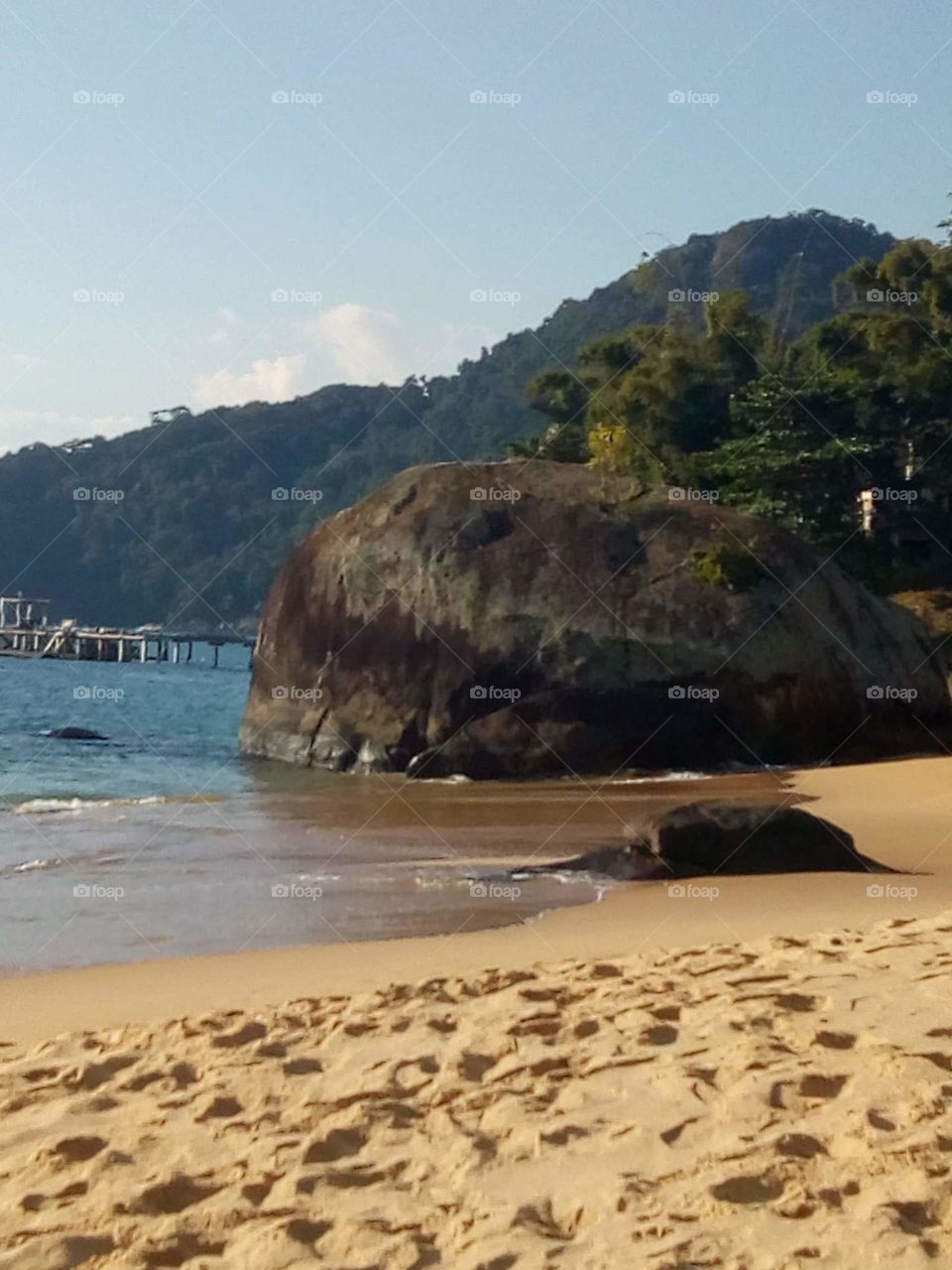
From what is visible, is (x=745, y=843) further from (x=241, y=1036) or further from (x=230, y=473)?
(x=230, y=473)

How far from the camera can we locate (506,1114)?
191 inches

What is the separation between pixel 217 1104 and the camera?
5160mm

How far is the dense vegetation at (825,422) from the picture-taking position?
32.5 m

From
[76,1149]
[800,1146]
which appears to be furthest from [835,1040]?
[76,1149]

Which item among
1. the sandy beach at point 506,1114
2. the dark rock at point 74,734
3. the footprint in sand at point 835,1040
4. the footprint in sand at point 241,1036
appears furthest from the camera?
the dark rock at point 74,734

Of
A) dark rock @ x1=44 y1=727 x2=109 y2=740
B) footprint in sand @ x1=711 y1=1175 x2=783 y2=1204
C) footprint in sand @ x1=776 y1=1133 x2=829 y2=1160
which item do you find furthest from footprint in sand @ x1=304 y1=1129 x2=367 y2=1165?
dark rock @ x1=44 y1=727 x2=109 y2=740

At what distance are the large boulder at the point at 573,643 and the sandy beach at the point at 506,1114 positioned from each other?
13.9 meters

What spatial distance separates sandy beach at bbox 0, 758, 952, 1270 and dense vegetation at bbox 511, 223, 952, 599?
2070 centimetres

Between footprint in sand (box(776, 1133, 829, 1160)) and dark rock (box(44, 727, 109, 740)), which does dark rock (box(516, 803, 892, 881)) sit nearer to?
footprint in sand (box(776, 1133, 829, 1160))

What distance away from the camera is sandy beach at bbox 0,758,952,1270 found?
4.04 metres

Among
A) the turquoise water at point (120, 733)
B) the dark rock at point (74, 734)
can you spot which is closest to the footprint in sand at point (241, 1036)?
the turquoise water at point (120, 733)

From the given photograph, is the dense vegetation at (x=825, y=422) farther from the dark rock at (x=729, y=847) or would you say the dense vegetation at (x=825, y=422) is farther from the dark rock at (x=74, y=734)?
the dark rock at (x=729, y=847)

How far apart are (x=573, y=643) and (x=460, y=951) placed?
44.6 feet

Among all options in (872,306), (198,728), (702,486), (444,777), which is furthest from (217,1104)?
(872,306)
